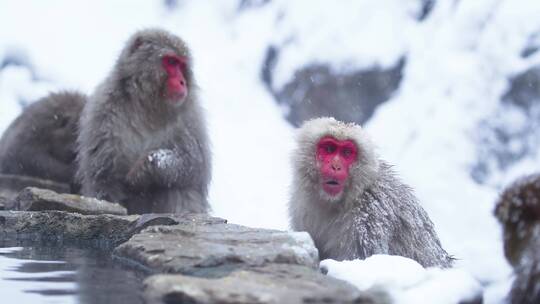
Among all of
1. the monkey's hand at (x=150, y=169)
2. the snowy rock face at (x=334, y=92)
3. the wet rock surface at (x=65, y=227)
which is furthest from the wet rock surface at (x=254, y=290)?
the snowy rock face at (x=334, y=92)

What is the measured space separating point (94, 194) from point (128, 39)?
1.07 metres

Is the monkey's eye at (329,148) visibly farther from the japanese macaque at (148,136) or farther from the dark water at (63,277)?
the japanese macaque at (148,136)

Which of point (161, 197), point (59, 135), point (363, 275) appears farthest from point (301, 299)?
point (59, 135)

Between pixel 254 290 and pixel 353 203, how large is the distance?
1624 millimetres

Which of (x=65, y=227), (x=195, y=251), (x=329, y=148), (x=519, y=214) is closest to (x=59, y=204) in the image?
(x=65, y=227)

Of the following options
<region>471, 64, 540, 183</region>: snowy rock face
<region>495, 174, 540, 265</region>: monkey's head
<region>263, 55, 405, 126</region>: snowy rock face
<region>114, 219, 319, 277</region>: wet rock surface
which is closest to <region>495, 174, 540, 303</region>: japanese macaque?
<region>495, 174, 540, 265</region>: monkey's head

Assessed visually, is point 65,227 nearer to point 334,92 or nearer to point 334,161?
point 334,161

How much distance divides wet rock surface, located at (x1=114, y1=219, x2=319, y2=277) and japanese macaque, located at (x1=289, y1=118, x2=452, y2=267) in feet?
1.80

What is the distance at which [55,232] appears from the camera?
12.3ft

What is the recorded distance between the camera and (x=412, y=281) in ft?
8.00

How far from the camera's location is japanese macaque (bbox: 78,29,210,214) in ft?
17.1

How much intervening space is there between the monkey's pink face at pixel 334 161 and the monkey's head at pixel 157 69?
1715 mm

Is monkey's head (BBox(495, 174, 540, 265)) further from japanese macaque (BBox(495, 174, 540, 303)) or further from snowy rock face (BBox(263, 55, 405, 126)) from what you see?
snowy rock face (BBox(263, 55, 405, 126))

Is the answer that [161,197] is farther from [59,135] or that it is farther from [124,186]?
[59,135]
